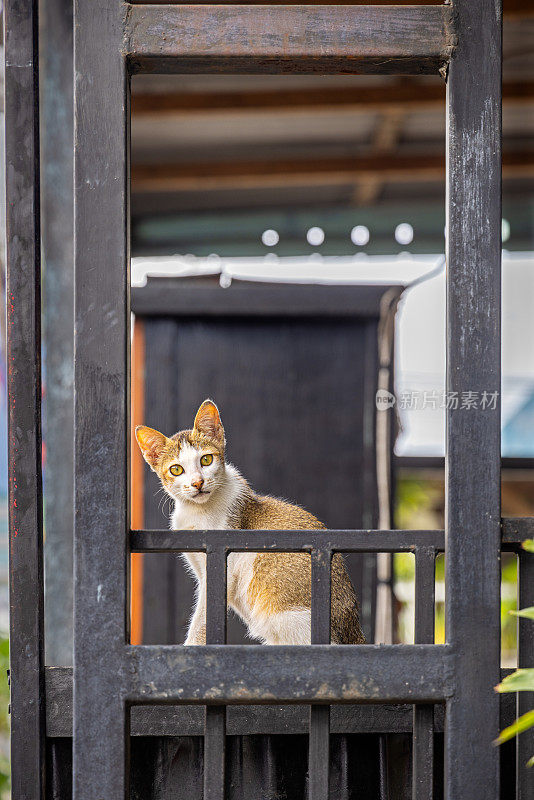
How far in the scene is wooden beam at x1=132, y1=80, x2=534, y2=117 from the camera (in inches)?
111

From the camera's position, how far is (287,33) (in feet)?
3.79

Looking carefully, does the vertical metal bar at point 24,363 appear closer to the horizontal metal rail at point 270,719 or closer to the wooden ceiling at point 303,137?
the horizontal metal rail at point 270,719

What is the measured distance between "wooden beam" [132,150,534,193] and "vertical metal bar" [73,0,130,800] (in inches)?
101

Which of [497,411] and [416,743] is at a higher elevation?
[497,411]

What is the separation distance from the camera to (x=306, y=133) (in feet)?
10.8

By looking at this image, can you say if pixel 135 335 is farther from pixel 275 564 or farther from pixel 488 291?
pixel 488 291

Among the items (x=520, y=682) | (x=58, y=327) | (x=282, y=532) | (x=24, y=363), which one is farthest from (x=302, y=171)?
(x=520, y=682)

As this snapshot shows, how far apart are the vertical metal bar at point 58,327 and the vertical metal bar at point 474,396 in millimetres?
1282

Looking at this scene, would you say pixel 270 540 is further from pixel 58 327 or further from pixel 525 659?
pixel 58 327

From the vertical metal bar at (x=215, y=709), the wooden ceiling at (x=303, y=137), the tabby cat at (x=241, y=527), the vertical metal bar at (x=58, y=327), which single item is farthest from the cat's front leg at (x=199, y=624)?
the wooden ceiling at (x=303, y=137)

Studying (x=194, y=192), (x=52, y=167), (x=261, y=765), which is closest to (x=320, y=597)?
(x=261, y=765)

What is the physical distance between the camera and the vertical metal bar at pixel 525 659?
118cm

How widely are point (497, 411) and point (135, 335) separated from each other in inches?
65.8

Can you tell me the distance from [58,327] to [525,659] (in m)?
1.51
